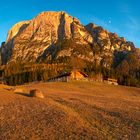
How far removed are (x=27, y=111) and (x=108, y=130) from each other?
1181 cm

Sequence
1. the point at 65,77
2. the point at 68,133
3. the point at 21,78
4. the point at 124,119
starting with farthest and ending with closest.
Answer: the point at 21,78 → the point at 65,77 → the point at 124,119 → the point at 68,133

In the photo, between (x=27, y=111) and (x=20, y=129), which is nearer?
(x=20, y=129)

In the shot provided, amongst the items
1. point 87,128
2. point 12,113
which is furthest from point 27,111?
point 87,128

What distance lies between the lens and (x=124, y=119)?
3788 centimetres

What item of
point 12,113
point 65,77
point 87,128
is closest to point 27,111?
→ point 12,113

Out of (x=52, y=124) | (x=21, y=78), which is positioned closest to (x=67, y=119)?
(x=52, y=124)

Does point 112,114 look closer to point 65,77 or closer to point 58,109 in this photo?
point 58,109

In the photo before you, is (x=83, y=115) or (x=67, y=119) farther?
(x=83, y=115)

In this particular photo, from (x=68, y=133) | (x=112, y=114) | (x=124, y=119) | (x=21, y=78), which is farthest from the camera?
(x=21, y=78)

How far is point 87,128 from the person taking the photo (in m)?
32.0

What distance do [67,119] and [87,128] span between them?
3.84 m

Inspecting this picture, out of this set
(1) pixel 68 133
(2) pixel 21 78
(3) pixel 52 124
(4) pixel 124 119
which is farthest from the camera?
(2) pixel 21 78

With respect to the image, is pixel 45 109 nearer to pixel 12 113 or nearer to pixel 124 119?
pixel 12 113

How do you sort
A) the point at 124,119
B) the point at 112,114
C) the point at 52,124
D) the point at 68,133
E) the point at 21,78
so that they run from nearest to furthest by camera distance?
1. the point at 68,133
2. the point at 52,124
3. the point at 124,119
4. the point at 112,114
5. the point at 21,78
